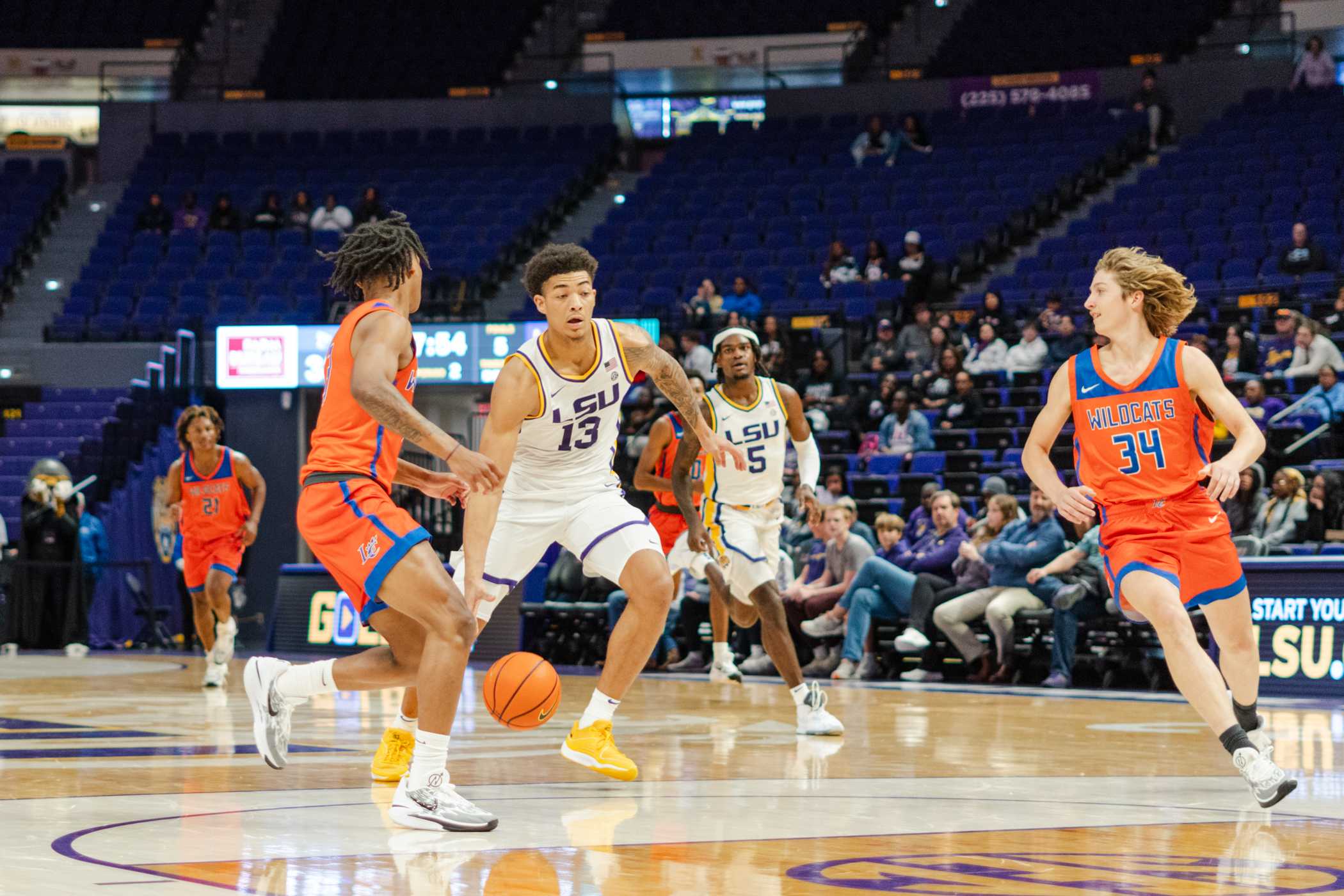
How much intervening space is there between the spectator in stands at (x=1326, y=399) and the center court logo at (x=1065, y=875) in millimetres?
10965

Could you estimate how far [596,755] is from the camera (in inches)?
254

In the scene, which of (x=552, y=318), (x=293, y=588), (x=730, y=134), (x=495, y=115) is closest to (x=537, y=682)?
(x=552, y=318)

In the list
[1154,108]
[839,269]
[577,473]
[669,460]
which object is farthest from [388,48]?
[577,473]

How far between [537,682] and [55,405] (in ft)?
61.9

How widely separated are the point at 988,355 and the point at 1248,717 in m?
12.1

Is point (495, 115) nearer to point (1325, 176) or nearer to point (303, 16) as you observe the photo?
point (303, 16)

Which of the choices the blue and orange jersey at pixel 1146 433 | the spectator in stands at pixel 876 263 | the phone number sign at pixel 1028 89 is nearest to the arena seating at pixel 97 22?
the phone number sign at pixel 1028 89

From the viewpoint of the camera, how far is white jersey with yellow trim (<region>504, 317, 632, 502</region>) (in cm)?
651

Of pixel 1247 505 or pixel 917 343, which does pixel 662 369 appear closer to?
pixel 1247 505

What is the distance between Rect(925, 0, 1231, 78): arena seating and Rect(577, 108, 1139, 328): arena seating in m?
1.47

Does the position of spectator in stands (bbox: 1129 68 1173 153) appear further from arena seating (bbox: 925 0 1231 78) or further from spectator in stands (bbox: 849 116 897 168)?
spectator in stands (bbox: 849 116 897 168)

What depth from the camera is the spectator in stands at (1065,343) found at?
1773cm

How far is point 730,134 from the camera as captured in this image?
92.1 ft

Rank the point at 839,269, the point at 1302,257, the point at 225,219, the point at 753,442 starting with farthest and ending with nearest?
the point at 225,219 → the point at 839,269 → the point at 1302,257 → the point at 753,442
